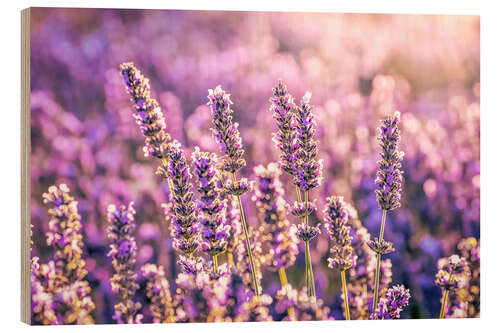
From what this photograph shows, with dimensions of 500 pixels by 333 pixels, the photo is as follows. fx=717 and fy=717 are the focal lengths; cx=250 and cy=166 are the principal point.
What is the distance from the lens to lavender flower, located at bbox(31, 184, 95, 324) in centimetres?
359

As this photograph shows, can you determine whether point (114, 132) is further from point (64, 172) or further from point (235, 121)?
point (235, 121)

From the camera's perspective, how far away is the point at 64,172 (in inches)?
141

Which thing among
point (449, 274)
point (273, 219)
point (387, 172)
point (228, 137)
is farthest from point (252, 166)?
point (449, 274)

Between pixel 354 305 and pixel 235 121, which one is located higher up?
pixel 235 121

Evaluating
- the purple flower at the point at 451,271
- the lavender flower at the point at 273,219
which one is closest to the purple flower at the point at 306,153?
the lavender flower at the point at 273,219

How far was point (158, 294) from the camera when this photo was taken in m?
3.65

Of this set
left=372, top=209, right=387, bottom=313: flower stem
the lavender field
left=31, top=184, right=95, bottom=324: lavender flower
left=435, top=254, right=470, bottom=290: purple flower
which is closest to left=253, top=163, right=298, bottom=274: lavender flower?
the lavender field

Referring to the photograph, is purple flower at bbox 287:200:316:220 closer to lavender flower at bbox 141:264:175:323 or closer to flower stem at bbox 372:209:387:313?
flower stem at bbox 372:209:387:313

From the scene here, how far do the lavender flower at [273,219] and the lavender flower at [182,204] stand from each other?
35 cm

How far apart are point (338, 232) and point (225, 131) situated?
0.79 metres

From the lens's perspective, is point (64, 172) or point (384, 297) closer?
point (64, 172)

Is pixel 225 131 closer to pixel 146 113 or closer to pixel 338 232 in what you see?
pixel 146 113
